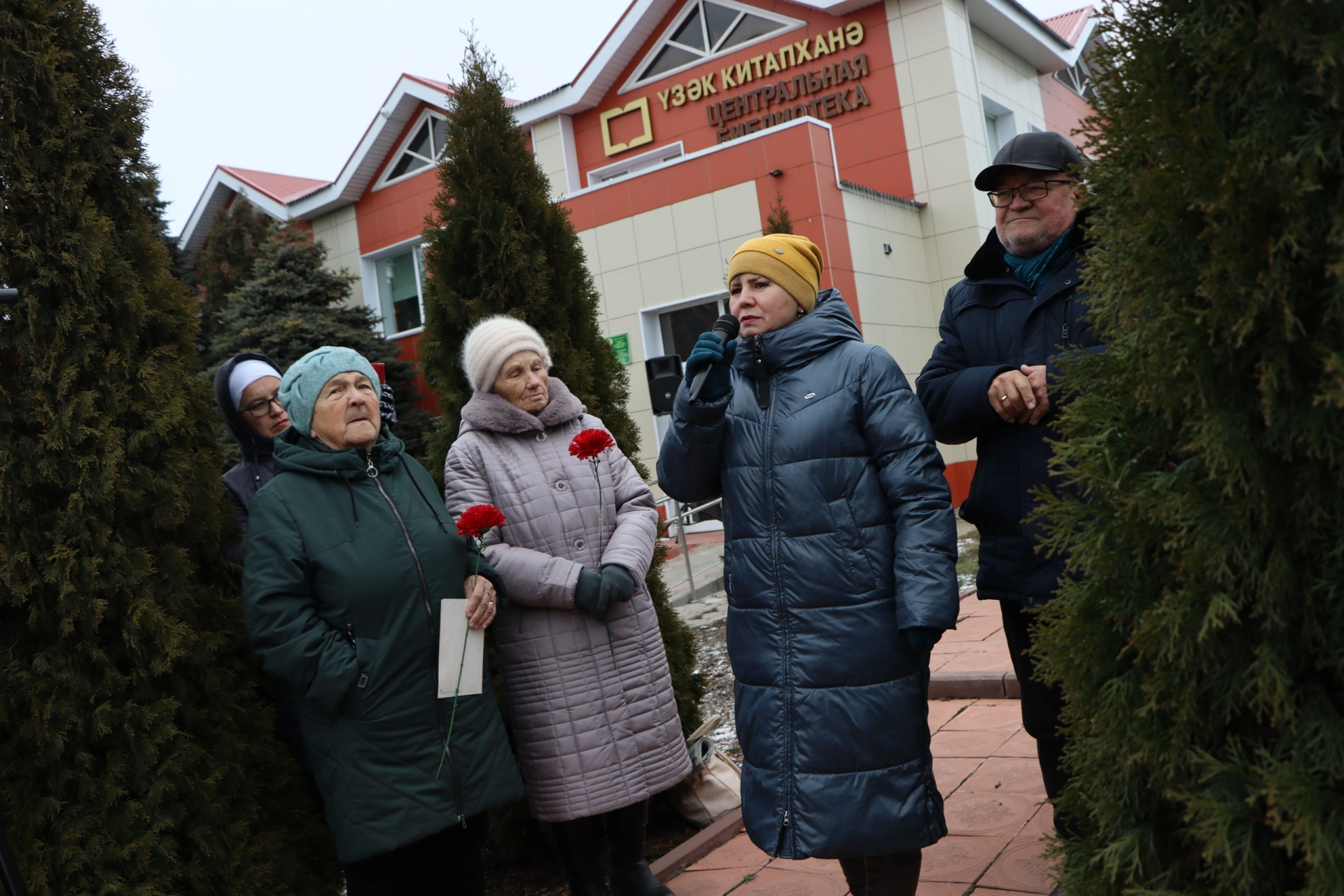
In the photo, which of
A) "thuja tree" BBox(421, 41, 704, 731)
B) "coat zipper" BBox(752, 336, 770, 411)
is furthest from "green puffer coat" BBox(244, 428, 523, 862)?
"thuja tree" BBox(421, 41, 704, 731)

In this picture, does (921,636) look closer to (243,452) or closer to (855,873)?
(855,873)

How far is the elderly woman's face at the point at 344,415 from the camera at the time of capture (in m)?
2.92

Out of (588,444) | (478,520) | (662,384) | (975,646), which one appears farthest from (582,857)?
(662,384)

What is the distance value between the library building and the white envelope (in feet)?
32.4

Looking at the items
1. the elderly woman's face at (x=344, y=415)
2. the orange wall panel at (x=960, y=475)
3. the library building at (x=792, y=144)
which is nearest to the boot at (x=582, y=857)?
the elderly woman's face at (x=344, y=415)

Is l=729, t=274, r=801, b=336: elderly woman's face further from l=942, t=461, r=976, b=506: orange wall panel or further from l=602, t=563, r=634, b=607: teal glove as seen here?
l=942, t=461, r=976, b=506: orange wall panel

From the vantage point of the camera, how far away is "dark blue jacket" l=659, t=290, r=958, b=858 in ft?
8.09

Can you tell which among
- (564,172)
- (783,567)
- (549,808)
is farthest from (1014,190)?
(564,172)

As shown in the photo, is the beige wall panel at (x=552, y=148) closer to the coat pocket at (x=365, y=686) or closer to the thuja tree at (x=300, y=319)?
the thuja tree at (x=300, y=319)

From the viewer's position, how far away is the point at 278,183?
2211cm

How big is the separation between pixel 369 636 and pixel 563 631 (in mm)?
683

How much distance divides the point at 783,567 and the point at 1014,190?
1214mm

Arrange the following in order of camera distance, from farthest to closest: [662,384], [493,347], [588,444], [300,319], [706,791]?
[300,319] → [662,384] → [706,791] → [493,347] → [588,444]

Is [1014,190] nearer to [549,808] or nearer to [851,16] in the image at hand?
[549,808]
